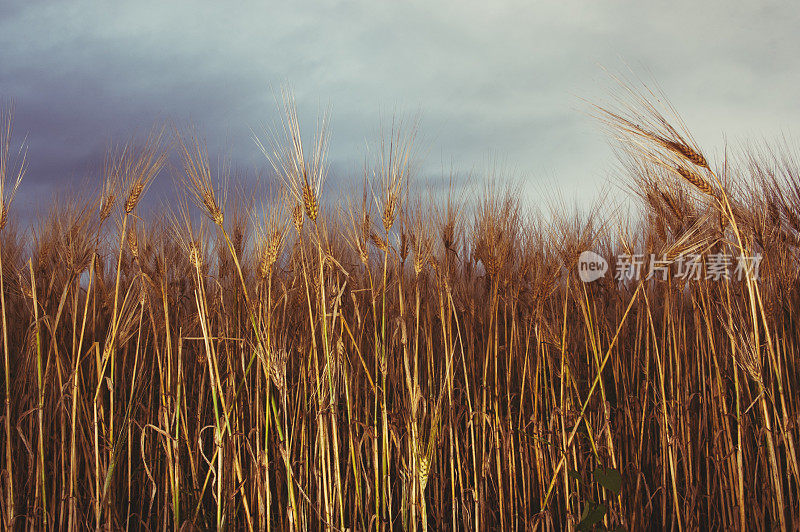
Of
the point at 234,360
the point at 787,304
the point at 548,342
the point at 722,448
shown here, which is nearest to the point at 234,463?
the point at 234,360

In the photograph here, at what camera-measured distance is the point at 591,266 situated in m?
2.86

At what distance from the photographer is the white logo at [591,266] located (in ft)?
8.63

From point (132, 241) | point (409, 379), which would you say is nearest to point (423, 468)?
point (409, 379)

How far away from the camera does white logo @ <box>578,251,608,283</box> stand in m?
2.63

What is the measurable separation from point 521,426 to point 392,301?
0.77 m

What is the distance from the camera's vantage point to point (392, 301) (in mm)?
2729

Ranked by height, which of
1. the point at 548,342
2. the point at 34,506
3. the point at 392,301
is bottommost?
the point at 34,506

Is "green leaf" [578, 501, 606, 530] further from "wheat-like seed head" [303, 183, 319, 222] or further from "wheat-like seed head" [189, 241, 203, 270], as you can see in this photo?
"wheat-like seed head" [189, 241, 203, 270]

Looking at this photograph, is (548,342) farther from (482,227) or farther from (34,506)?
(34,506)

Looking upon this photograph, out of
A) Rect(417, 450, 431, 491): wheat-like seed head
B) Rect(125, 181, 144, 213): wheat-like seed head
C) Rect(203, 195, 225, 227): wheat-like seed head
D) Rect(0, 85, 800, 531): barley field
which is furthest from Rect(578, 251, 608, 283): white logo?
Rect(125, 181, 144, 213): wheat-like seed head

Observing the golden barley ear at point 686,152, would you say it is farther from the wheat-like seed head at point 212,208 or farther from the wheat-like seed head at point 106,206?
the wheat-like seed head at point 106,206

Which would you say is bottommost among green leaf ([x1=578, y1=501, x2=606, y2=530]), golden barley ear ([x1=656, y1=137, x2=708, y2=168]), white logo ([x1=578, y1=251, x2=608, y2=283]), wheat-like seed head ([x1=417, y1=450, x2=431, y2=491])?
green leaf ([x1=578, y1=501, x2=606, y2=530])

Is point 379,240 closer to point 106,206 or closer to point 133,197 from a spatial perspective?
point 133,197

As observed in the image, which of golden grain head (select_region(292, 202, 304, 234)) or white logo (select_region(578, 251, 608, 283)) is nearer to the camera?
golden grain head (select_region(292, 202, 304, 234))
